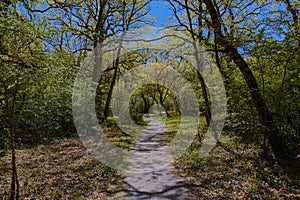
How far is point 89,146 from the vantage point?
932cm

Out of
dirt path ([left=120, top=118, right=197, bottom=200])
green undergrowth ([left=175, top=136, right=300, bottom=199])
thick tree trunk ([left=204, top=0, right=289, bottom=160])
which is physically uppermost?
thick tree trunk ([left=204, top=0, right=289, bottom=160])

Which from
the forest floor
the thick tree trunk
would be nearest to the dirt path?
the forest floor

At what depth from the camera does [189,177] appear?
5.39 meters

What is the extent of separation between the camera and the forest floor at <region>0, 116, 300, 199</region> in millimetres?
4418

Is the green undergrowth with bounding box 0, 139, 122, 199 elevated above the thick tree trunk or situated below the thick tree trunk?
below

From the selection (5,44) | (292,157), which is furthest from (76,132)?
(292,157)

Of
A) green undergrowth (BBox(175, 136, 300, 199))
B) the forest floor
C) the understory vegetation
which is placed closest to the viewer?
the understory vegetation

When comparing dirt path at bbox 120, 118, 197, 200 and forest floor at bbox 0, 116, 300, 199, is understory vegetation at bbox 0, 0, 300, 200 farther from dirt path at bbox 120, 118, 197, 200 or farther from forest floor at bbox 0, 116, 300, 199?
dirt path at bbox 120, 118, 197, 200

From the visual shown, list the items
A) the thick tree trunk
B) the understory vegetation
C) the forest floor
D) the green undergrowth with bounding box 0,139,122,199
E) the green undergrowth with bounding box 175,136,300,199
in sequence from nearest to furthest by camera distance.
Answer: the understory vegetation → the green undergrowth with bounding box 175,136,300,199 → the forest floor → the green undergrowth with bounding box 0,139,122,199 → the thick tree trunk

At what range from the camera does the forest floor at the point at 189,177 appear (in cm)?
442

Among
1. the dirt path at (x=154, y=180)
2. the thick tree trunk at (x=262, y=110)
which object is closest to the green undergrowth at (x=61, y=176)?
the dirt path at (x=154, y=180)

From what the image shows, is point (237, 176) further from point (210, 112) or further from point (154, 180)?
point (210, 112)

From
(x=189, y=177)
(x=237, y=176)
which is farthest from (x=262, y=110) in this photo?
(x=189, y=177)

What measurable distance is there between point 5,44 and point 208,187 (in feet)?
15.8
